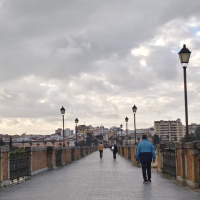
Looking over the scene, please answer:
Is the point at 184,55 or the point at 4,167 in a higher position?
the point at 184,55

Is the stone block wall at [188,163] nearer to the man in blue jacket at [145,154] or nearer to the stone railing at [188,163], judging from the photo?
the stone railing at [188,163]

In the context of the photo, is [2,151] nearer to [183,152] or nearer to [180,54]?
[183,152]

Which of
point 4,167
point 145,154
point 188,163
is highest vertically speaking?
point 145,154

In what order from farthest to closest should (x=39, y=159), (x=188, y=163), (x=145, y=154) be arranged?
(x=39, y=159) → (x=145, y=154) → (x=188, y=163)

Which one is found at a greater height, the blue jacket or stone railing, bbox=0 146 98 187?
the blue jacket

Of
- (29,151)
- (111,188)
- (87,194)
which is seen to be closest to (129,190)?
(111,188)

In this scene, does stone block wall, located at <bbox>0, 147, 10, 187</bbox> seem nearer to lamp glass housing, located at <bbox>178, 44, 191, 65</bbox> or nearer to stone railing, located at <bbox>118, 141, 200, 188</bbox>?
stone railing, located at <bbox>118, 141, 200, 188</bbox>

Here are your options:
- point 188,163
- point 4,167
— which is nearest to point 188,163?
point 188,163

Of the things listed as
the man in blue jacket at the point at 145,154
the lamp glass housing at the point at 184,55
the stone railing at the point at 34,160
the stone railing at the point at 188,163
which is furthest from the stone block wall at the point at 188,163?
the stone railing at the point at 34,160

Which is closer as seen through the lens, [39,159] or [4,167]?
[4,167]

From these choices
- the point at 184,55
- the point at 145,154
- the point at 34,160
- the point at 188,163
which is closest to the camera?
the point at 188,163

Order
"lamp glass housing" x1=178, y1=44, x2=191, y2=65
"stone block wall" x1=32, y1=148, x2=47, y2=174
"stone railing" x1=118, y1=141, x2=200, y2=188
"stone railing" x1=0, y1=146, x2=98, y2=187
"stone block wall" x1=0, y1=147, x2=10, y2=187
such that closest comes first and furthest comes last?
"stone railing" x1=118, y1=141, x2=200, y2=188 → "stone block wall" x1=0, y1=147, x2=10, y2=187 → "stone railing" x1=0, y1=146, x2=98, y2=187 → "lamp glass housing" x1=178, y1=44, x2=191, y2=65 → "stone block wall" x1=32, y1=148, x2=47, y2=174

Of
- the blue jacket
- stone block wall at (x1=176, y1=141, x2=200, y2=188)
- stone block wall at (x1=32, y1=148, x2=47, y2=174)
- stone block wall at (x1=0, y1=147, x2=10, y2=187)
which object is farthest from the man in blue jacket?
stone block wall at (x1=32, y1=148, x2=47, y2=174)

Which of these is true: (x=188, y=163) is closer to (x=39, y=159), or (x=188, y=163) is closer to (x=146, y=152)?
(x=146, y=152)
